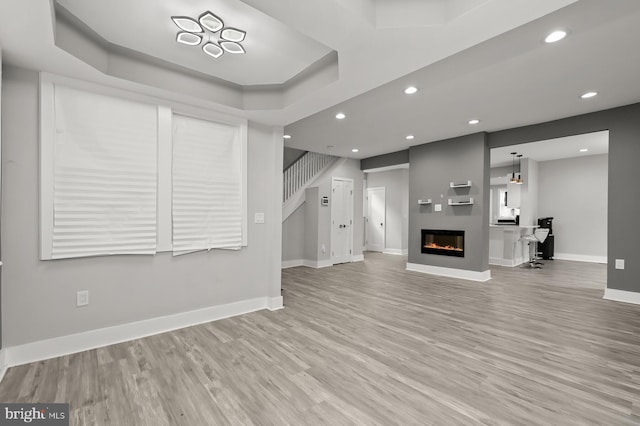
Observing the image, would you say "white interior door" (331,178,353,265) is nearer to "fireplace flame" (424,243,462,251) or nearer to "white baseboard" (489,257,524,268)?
"fireplace flame" (424,243,462,251)

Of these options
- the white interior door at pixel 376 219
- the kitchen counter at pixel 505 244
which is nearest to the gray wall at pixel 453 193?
the kitchen counter at pixel 505 244

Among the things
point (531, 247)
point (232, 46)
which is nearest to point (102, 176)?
point (232, 46)

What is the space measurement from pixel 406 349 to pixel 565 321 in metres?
2.20

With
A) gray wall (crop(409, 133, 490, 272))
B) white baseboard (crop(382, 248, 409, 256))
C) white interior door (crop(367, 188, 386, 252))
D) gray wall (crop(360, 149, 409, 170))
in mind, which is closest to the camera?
gray wall (crop(409, 133, 490, 272))

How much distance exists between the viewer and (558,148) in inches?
264

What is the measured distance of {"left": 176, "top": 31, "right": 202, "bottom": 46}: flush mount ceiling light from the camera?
91.7 inches

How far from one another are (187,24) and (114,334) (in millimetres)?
2879

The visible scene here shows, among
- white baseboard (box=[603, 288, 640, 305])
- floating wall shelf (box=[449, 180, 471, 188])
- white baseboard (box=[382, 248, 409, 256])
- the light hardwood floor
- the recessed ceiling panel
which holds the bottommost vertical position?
white baseboard (box=[382, 248, 409, 256])

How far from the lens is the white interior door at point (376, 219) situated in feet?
32.8

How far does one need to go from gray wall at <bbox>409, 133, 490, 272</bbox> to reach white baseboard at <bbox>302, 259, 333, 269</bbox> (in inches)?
77.6

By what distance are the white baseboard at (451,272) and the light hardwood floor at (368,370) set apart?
1.63 meters

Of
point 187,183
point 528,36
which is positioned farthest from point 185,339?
point 528,36

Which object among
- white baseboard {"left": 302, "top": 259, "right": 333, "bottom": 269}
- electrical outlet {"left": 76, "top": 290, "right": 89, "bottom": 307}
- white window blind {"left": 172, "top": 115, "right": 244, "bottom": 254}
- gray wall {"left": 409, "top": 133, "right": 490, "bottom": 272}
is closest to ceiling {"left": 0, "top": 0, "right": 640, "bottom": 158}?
white window blind {"left": 172, "top": 115, "right": 244, "bottom": 254}

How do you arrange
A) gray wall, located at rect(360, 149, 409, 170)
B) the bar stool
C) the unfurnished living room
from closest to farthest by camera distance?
the unfurnished living room, the bar stool, gray wall, located at rect(360, 149, 409, 170)
